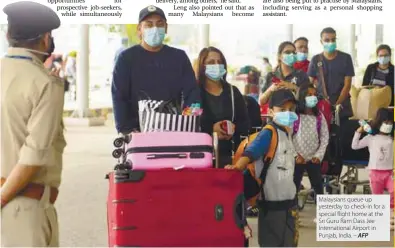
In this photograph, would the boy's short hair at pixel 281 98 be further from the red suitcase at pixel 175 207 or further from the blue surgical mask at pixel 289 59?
the blue surgical mask at pixel 289 59

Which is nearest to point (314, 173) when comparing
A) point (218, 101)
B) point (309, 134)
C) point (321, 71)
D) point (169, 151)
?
point (309, 134)

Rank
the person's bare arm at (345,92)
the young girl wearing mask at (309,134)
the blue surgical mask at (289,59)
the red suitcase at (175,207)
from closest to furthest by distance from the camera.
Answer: the red suitcase at (175,207) → the young girl wearing mask at (309,134) → the blue surgical mask at (289,59) → the person's bare arm at (345,92)

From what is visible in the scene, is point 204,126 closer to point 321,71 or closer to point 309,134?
point 309,134

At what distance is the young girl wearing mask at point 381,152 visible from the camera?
364cm

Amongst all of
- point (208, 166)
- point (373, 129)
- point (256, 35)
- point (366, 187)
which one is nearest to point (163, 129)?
point (208, 166)

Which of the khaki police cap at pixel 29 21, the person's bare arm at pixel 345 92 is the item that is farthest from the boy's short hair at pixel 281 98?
the person's bare arm at pixel 345 92

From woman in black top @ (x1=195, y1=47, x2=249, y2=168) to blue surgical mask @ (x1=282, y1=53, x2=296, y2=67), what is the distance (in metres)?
0.77

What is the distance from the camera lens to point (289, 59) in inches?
137

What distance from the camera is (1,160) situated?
1.80m

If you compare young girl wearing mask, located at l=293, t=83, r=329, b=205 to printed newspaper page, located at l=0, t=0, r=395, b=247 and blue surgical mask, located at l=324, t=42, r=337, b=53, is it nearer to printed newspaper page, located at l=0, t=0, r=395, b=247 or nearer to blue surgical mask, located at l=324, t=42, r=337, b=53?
printed newspaper page, located at l=0, t=0, r=395, b=247

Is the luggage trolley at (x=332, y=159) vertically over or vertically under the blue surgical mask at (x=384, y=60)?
under

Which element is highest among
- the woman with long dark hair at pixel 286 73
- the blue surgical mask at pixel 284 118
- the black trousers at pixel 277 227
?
the woman with long dark hair at pixel 286 73

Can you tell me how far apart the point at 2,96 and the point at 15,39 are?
0.14 m

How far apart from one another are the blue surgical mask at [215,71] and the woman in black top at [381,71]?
0.98 m
